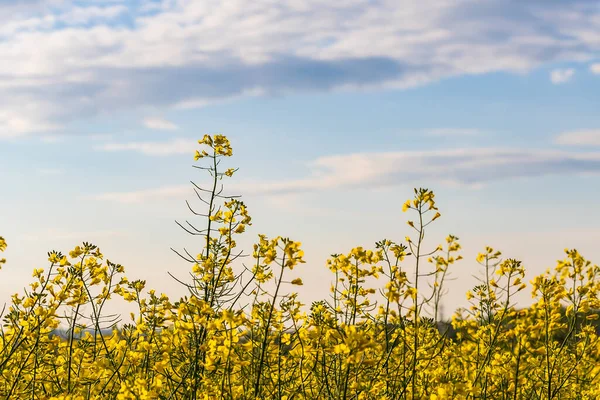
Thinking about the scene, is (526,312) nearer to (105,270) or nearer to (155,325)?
(155,325)

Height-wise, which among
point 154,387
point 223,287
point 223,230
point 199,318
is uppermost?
point 223,230

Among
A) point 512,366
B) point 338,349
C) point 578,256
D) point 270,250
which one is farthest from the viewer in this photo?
point 578,256

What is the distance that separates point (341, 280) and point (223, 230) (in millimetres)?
875

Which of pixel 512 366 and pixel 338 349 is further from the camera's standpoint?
pixel 512 366

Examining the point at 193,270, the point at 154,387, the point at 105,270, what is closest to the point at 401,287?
the point at 193,270

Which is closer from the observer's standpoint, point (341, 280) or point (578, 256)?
point (341, 280)

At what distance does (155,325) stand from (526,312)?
260 cm

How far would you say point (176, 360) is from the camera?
5293mm

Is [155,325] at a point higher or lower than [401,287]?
lower

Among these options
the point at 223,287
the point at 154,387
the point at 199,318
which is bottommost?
the point at 154,387

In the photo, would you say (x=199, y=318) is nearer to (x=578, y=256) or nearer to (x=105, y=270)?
(x=105, y=270)

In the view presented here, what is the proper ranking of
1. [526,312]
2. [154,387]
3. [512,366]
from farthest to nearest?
[526,312] → [512,366] → [154,387]

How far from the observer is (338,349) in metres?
3.56

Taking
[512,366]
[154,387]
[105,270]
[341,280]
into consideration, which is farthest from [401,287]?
[105,270]
